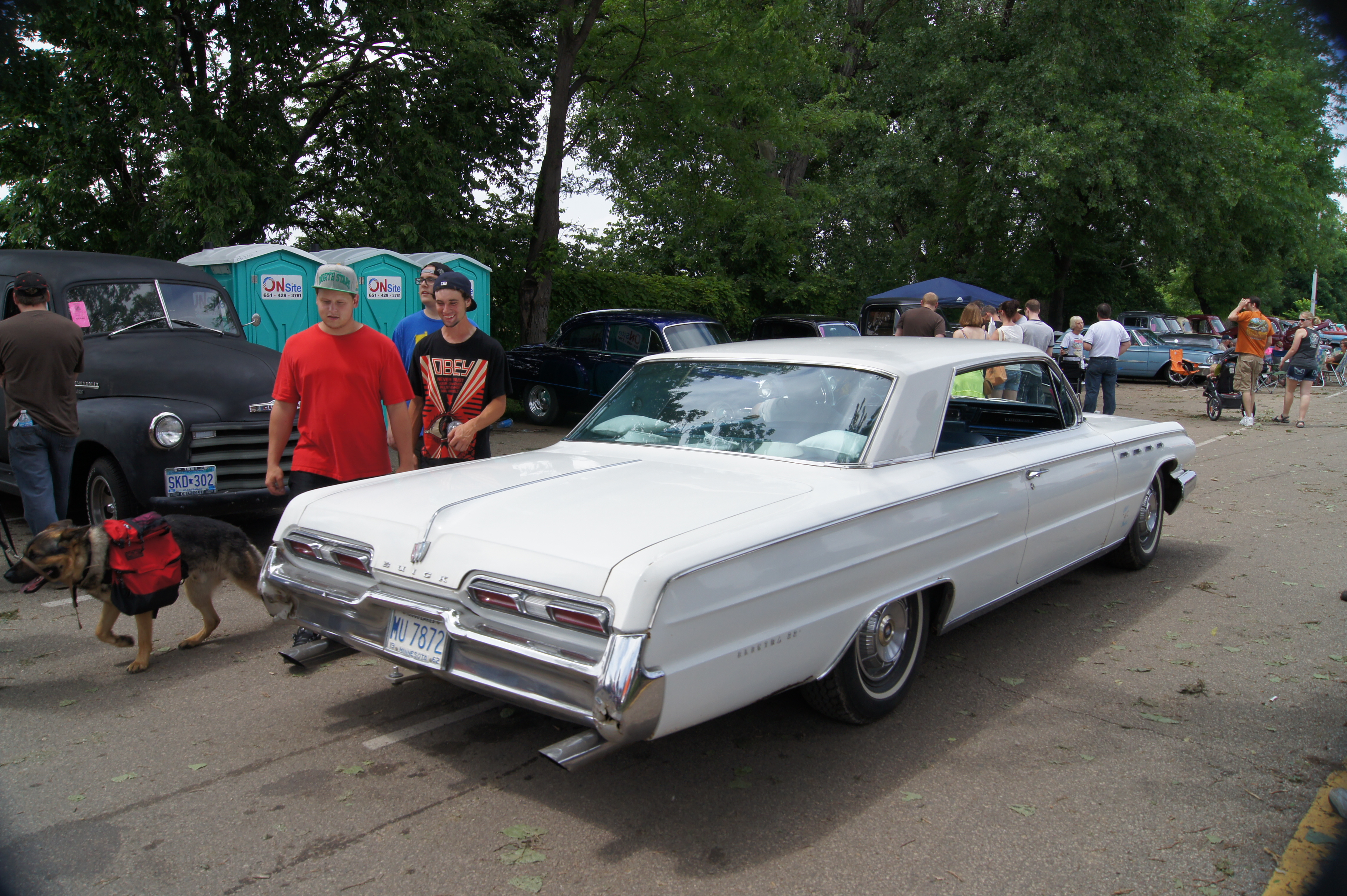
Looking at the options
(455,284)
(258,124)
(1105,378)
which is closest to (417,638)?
(455,284)

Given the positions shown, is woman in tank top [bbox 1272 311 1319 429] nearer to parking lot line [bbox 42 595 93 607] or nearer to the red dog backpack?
the red dog backpack

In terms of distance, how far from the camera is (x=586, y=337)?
14.0 m

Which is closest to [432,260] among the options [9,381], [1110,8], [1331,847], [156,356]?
[156,356]

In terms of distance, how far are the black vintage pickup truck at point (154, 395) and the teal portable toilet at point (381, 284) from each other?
14.1 feet

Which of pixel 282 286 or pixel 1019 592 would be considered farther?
pixel 282 286

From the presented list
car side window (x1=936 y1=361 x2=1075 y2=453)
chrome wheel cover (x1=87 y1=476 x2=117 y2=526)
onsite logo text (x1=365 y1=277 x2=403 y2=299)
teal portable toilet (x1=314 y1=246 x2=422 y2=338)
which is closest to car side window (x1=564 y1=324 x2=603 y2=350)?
teal portable toilet (x1=314 y1=246 x2=422 y2=338)

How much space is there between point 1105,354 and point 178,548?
12324mm

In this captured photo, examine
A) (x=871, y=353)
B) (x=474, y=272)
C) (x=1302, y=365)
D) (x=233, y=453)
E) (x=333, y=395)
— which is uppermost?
(x=474, y=272)

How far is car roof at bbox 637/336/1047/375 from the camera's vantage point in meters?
4.30

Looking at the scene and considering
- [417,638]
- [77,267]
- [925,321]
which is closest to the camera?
[417,638]

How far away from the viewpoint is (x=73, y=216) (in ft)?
45.9

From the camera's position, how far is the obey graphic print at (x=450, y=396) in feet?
16.6

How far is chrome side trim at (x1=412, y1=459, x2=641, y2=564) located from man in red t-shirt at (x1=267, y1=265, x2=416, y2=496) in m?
1.28

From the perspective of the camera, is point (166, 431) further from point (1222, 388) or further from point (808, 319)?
point (1222, 388)
